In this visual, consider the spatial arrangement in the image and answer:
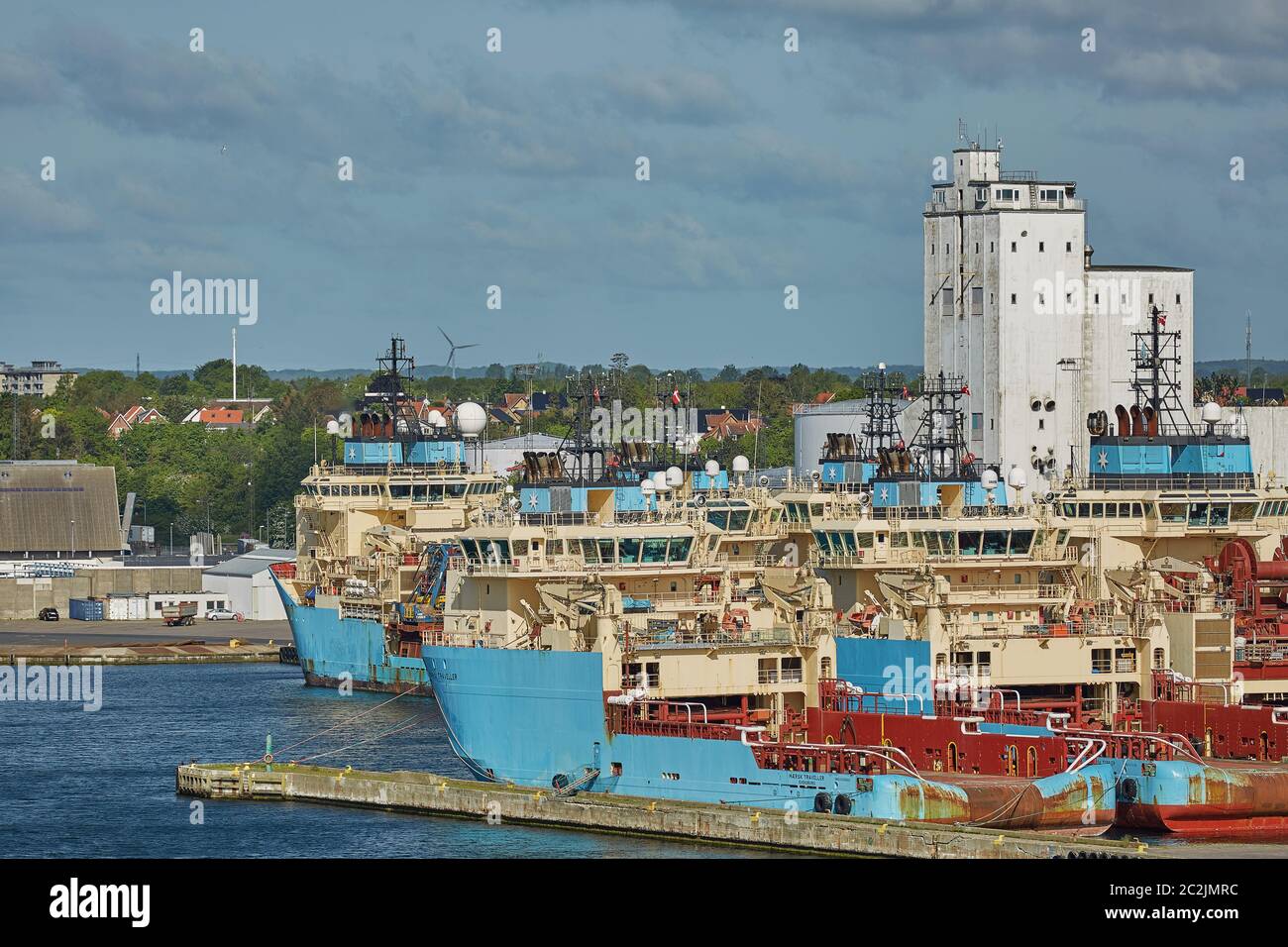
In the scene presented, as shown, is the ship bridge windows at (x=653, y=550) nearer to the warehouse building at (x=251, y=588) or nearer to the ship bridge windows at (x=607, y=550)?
the ship bridge windows at (x=607, y=550)

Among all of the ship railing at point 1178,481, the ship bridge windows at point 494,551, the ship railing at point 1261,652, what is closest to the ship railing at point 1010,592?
the ship railing at point 1261,652

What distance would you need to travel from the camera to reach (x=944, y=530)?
59594mm

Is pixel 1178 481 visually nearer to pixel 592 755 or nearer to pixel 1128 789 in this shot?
pixel 1128 789

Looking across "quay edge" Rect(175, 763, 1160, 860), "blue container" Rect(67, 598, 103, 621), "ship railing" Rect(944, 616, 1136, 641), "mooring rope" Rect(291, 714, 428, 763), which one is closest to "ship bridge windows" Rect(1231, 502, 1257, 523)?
"ship railing" Rect(944, 616, 1136, 641)

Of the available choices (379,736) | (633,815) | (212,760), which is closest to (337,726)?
(379,736)

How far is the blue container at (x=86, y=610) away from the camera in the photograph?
114000 millimetres

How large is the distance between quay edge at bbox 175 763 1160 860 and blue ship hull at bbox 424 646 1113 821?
1.79 ft

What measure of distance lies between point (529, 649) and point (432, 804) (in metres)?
4.26

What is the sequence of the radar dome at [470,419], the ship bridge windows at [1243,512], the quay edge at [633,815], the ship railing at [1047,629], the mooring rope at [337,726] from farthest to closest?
1. the radar dome at [470,419]
2. the mooring rope at [337,726]
3. the ship bridge windows at [1243,512]
4. the ship railing at [1047,629]
5. the quay edge at [633,815]

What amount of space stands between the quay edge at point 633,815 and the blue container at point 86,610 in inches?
2155

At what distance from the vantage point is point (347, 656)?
87.6 metres

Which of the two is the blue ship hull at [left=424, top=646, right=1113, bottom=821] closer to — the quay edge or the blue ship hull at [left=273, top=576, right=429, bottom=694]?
the quay edge

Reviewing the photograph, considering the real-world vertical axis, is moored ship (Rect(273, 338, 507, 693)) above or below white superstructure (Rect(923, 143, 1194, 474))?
below

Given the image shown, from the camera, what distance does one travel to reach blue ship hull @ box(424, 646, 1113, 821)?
4825 cm
